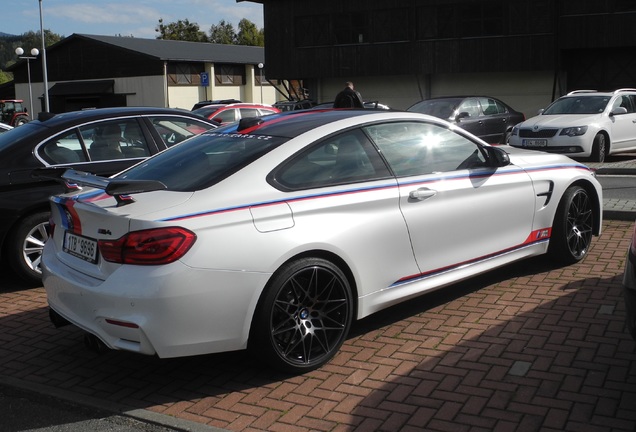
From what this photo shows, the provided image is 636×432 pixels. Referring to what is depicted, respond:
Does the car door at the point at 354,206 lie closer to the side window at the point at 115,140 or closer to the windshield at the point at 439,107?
the side window at the point at 115,140

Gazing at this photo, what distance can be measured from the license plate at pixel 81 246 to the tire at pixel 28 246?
2.26 meters

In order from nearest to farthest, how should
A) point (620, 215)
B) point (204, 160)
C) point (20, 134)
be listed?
1. point (204, 160)
2. point (20, 134)
3. point (620, 215)

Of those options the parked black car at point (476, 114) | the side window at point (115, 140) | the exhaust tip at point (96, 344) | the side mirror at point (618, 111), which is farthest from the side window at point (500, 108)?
the exhaust tip at point (96, 344)

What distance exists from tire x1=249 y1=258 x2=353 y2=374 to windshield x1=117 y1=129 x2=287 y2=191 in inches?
30.8

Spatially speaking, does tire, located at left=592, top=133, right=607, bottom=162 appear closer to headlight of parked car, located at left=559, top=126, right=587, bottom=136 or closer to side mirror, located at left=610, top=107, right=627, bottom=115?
headlight of parked car, located at left=559, top=126, right=587, bottom=136

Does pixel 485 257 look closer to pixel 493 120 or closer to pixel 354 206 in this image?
pixel 354 206

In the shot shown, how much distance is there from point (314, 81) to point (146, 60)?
63.1 feet

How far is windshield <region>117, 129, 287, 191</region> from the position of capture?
16.6ft

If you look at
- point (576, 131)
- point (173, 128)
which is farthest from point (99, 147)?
point (576, 131)

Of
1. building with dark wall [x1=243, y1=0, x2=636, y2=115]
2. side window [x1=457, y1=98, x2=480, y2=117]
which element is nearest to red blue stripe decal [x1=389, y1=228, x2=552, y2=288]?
side window [x1=457, y1=98, x2=480, y2=117]

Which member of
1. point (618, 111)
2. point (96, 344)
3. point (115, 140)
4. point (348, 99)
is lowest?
point (96, 344)

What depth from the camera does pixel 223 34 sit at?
400ft

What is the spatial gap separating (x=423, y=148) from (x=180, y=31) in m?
96.1

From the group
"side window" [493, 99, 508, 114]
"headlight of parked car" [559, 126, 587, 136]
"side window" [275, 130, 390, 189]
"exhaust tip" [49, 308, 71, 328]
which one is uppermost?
"side window" [275, 130, 390, 189]
